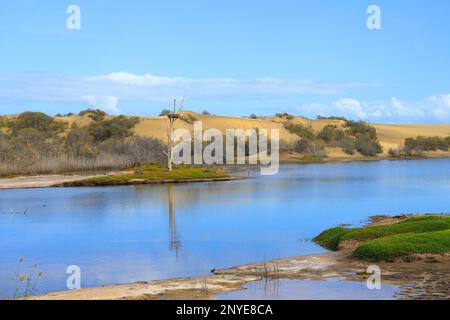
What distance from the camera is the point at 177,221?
24.5 m

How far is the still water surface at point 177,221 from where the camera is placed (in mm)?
16172

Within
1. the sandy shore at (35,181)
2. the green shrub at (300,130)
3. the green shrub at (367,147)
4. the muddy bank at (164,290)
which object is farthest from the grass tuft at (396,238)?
the green shrub at (300,130)

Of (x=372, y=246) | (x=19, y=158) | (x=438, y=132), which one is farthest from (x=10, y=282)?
(x=438, y=132)

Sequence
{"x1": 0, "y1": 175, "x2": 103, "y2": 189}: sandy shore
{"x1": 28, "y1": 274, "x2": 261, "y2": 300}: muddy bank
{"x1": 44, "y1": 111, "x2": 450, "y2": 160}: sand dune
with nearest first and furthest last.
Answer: {"x1": 28, "y1": 274, "x2": 261, "y2": 300}: muddy bank → {"x1": 0, "y1": 175, "x2": 103, "y2": 189}: sandy shore → {"x1": 44, "y1": 111, "x2": 450, "y2": 160}: sand dune

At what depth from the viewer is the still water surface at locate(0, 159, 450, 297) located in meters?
16.2

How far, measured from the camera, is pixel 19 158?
5128cm

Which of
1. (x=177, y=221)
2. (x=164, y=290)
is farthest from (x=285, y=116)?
(x=164, y=290)

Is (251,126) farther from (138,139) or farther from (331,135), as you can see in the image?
(138,139)

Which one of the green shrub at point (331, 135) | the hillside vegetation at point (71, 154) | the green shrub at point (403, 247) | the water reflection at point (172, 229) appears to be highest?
the green shrub at point (331, 135)

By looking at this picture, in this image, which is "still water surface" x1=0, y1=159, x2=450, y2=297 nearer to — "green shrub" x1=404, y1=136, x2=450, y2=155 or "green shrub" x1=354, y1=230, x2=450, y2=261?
"green shrub" x1=354, y1=230, x2=450, y2=261

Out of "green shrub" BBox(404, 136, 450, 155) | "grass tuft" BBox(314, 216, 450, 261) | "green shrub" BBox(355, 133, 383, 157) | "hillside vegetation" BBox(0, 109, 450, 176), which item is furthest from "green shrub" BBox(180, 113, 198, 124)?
"grass tuft" BBox(314, 216, 450, 261)

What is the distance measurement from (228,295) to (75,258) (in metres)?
6.50

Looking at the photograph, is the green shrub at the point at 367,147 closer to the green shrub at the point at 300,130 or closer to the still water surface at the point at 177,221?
the green shrub at the point at 300,130
